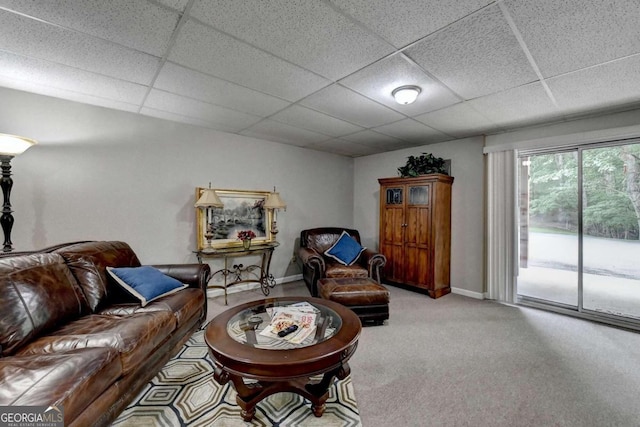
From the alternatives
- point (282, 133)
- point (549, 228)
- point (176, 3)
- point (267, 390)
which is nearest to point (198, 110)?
point (282, 133)

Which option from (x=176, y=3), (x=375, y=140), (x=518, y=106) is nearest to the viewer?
(x=176, y=3)

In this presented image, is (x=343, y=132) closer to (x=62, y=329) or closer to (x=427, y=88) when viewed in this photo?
(x=427, y=88)

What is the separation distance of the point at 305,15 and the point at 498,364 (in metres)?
2.87

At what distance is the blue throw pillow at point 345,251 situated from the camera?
12.9 ft

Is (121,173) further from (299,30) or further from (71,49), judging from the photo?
(299,30)

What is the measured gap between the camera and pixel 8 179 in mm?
2328

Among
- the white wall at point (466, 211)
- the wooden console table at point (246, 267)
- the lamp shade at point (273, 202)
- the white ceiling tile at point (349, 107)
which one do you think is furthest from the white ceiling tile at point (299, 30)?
the white wall at point (466, 211)

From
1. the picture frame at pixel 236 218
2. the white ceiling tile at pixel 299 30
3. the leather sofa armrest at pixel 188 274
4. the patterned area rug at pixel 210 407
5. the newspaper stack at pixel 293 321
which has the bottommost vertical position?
the patterned area rug at pixel 210 407

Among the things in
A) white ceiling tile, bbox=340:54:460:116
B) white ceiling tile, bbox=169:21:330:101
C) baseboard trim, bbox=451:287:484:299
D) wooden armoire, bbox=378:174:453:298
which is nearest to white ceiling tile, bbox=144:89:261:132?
white ceiling tile, bbox=169:21:330:101

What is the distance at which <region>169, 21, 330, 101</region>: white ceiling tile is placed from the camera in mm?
1742

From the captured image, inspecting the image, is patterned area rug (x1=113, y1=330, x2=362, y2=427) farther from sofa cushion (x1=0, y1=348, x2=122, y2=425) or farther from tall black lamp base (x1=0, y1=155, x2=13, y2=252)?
tall black lamp base (x1=0, y1=155, x2=13, y2=252)

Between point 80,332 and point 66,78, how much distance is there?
211cm

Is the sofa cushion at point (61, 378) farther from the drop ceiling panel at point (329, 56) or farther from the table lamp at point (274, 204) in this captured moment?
the table lamp at point (274, 204)

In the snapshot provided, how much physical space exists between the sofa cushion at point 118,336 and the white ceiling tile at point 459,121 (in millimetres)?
3239
